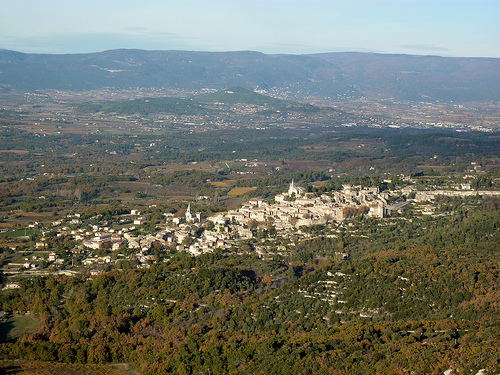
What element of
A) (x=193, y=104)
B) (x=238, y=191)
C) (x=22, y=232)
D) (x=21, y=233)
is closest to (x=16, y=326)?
(x=21, y=233)

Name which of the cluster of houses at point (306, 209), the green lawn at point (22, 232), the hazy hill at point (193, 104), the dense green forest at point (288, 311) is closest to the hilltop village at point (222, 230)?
the cluster of houses at point (306, 209)

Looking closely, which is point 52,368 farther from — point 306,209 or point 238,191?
point 238,191

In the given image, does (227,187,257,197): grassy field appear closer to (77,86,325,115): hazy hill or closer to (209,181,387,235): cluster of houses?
(209,181,387,235): cluster of houses

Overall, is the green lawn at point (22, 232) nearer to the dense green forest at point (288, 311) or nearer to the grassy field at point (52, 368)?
the dense green forest at point (288, 311)

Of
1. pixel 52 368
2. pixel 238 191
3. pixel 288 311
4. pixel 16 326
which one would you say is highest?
pixel 288 311

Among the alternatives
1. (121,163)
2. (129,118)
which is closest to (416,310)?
(121,163)

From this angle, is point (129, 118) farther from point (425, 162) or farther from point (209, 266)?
point (209, 266)
